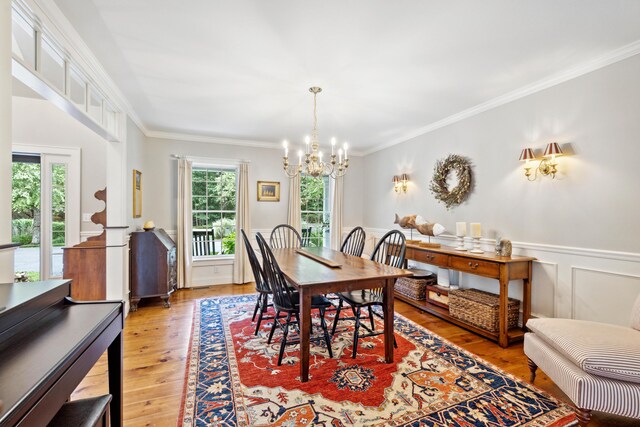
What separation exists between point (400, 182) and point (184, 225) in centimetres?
364

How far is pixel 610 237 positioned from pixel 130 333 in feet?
14.8

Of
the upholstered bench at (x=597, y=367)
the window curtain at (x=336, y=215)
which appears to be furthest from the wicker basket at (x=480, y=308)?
the window curtain at (x=336, y=215)

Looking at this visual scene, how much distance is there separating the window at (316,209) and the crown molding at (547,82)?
2.29 metres

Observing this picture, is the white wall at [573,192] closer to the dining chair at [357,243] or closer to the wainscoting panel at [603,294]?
the wainscoting panel at [603,294]

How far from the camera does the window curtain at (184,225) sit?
473cm

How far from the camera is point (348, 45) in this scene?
2277 millimetres

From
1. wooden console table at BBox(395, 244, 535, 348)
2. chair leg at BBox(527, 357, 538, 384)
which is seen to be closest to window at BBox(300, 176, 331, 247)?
wooden console table at BBox(395, 244, 535, 348)

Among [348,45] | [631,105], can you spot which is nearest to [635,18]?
[631,105]

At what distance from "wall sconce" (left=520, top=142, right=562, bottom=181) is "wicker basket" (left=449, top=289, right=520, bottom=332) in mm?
1314

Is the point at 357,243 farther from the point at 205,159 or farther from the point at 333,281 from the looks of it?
the point at 205,159

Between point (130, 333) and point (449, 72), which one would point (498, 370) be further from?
point (130, 333)

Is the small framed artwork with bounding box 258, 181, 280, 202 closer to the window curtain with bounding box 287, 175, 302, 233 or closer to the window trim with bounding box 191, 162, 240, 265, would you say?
the window curtain with bounding box 287, 175, 302, 233

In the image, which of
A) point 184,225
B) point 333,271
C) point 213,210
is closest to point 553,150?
point 333,271

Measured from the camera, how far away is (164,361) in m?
2.44
